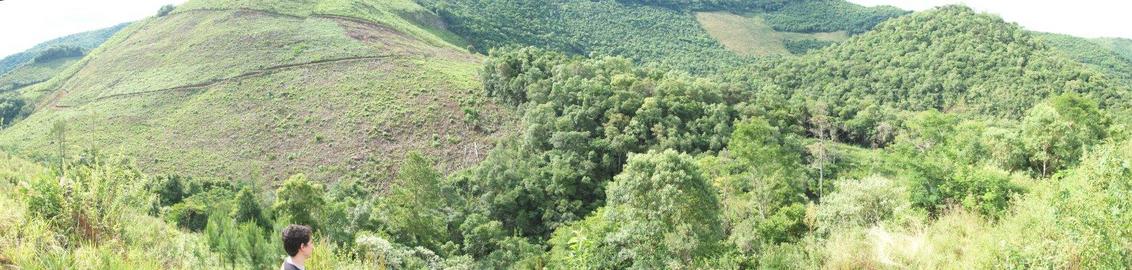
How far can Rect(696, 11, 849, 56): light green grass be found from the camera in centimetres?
14250

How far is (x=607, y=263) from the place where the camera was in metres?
18.7

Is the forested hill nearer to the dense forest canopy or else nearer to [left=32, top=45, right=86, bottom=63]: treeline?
the dense forest canopy

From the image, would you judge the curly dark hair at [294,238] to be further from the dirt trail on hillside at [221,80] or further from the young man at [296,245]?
the dirt trail on hillside at [221,80]

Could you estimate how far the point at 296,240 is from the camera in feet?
18.7

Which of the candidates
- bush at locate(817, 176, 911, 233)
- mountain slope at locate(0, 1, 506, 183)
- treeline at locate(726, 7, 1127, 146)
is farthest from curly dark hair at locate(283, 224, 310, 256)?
treeline at locate(726, 7, 1127, 146)

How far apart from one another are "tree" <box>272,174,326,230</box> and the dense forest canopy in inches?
4.6

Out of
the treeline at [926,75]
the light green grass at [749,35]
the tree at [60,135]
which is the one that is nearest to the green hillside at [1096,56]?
the treeline at [926,75]

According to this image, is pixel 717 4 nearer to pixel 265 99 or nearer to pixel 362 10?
pixel 362 10

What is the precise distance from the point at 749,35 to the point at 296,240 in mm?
156676

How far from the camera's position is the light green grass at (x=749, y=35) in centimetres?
14250

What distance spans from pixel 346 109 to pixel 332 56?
16.4m

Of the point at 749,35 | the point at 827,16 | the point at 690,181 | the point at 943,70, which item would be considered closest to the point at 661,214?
the point at 690,181


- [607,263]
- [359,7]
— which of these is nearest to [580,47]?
[359,7]

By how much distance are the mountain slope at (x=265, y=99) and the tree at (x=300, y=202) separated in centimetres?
2128
